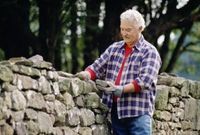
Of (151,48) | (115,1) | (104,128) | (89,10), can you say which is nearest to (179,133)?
(104,128)

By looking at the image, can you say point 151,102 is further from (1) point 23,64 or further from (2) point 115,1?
(2) point 115,1

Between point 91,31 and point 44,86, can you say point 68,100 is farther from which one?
point 91,31

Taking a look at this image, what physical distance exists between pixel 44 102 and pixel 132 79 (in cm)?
100

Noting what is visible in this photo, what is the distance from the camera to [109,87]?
6738 mm

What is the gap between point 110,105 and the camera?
704 centimetres

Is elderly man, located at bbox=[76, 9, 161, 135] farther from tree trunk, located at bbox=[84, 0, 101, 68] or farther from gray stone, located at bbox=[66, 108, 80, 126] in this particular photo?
tree trunk, located at bbox=[84, 0, 101, 68]

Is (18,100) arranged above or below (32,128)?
above

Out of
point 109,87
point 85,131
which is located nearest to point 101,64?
point 109,87

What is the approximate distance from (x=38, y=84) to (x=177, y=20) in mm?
8504

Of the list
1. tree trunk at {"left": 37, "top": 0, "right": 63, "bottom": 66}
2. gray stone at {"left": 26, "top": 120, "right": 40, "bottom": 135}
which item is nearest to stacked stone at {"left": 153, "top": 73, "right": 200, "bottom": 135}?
gray stone at {"left": 26, "top": 120, "right": 40, "bottom": 135}

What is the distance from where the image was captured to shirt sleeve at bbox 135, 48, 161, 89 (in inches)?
258

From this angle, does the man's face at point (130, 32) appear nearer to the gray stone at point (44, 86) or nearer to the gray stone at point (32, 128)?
the gray stone at point (44, 86)

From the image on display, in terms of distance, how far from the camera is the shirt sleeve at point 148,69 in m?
6.55

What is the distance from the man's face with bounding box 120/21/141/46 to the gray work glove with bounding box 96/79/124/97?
0.49 m
